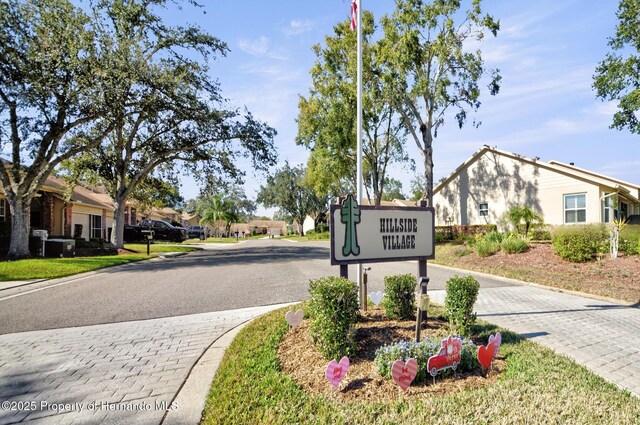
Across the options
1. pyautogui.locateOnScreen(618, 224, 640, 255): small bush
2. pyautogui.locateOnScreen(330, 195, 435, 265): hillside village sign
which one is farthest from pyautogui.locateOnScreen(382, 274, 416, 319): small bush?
pyautogui.locateOnScreen(618, 224, 640, 255): small bush

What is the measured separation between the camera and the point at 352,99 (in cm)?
2384

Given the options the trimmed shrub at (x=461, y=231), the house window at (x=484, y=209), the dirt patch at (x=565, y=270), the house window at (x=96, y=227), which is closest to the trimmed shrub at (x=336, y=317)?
the dirt patch at (x=565, y=270)

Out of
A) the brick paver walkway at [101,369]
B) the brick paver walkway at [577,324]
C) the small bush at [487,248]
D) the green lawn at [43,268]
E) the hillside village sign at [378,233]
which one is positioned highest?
the hillside village sign at [378,233]

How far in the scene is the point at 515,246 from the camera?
13.3 m

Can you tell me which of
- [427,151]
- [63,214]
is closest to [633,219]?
[427,151]

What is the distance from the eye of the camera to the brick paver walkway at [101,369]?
3.01 metres

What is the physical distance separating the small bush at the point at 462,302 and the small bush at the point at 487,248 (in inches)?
417

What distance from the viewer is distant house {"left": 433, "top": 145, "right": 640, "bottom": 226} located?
1697cm

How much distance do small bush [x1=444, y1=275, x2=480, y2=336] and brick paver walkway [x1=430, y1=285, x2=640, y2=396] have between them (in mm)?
1260

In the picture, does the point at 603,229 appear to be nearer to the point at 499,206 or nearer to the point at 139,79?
the point at 499,206

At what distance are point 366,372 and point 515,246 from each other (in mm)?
12237

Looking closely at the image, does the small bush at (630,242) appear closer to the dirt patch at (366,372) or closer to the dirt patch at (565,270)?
the dirt patch at (565,270)

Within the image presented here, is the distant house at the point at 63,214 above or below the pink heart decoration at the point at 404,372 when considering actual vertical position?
above

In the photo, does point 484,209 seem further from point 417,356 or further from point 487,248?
point 417,356
